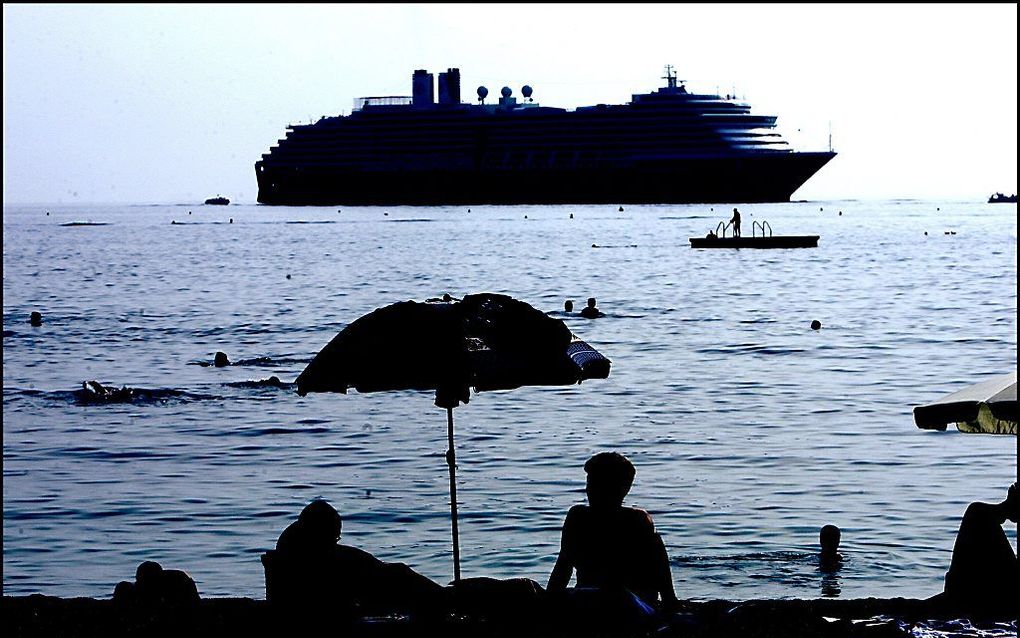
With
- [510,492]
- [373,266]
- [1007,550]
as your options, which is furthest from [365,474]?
[373,266]

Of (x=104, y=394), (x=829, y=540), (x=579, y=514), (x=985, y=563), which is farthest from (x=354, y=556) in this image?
(x=104, y=394)

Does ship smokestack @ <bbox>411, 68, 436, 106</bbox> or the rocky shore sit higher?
ship smokestack @ <bbox>411, 68, 436, 106</bbox>

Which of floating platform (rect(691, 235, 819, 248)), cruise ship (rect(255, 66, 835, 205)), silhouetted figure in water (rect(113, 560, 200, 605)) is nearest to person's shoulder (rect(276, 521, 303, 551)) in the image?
silhouetted figure in water (rect(113, 560, 200, 605))

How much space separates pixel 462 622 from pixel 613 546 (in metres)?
0.60

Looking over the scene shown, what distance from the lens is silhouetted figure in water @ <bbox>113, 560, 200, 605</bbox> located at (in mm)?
6121

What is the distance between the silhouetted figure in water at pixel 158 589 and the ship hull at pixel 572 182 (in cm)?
9974

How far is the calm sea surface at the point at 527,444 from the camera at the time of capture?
385 inches

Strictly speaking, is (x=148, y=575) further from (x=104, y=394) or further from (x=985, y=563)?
(x=104, y=394)

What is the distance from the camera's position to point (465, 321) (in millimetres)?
6727

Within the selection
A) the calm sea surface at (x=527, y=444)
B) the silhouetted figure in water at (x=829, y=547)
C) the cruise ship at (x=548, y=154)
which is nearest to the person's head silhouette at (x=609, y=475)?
the calm sea surface at (x=527, y=444)

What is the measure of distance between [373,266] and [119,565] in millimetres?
44159

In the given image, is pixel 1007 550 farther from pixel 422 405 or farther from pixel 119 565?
pixel 422 405

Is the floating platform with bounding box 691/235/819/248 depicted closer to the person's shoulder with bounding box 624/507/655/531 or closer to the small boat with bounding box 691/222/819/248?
the small boat with bounding box 691/222/819/248

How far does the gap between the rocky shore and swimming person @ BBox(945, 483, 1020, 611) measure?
0.47 ft
